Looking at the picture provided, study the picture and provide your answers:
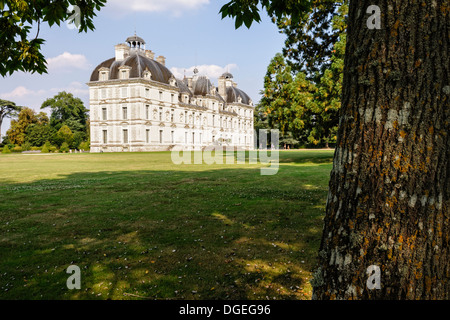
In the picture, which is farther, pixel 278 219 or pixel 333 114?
pixel 333 114

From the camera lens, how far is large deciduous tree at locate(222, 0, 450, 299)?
189 centimetres

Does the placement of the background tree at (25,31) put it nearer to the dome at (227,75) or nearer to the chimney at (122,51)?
the chimney at (122,51)

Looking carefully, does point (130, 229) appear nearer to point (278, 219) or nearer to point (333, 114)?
point (278, 219)

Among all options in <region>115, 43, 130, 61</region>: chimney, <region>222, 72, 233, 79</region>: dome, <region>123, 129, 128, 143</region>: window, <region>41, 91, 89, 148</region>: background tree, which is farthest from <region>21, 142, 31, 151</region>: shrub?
<region>222, 72, 233, 79</region>: dome

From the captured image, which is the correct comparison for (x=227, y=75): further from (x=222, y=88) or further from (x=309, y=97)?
(x=309, y=97)

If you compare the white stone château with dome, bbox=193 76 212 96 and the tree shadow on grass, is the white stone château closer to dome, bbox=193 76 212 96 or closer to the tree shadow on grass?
dome, bbox=193 76 212 96

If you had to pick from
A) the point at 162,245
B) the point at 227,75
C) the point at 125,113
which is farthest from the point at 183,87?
the point at 162,245

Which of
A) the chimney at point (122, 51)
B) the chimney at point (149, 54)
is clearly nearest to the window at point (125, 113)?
the chimney at point (122, 51)

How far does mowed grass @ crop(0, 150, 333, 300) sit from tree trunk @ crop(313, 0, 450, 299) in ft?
5.34

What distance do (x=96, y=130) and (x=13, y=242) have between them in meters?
58.1

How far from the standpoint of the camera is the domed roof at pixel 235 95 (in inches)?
3403

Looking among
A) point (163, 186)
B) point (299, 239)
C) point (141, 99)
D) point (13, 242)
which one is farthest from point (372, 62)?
point (141, 99)

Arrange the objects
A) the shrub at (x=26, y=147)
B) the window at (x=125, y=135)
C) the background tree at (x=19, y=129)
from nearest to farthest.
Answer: the window at (x=125, y=135) < the shrub at (x=26, y=147) < the background tree at (x=19, y=129)

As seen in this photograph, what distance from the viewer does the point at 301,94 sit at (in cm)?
2102
